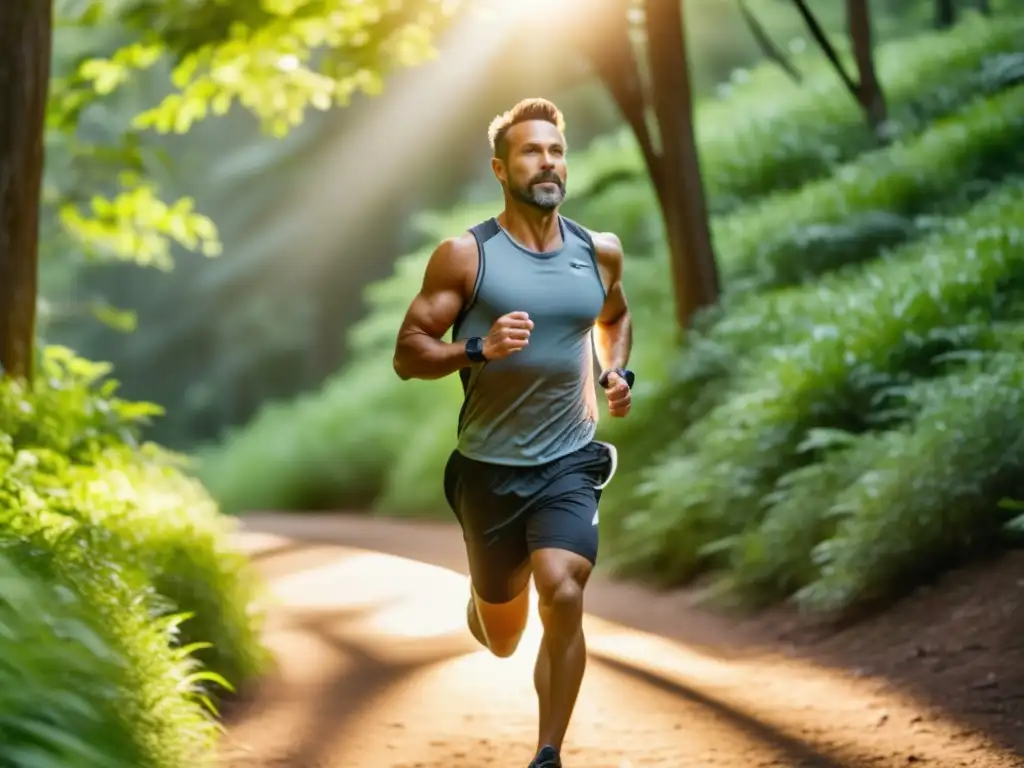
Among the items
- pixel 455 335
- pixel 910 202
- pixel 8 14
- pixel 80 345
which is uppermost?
pixel 8 14

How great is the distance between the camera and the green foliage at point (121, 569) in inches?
149

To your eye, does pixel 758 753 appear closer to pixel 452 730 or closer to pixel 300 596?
pixel 452 730

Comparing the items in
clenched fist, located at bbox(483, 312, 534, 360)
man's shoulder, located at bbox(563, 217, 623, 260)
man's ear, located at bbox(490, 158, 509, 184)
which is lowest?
man's shoulder, located at bbox(563, 217, 623, 260)

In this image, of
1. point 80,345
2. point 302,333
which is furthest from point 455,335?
point 80,345

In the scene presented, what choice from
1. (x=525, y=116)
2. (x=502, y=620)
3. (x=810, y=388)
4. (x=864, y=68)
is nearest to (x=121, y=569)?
(x=502, y=620)

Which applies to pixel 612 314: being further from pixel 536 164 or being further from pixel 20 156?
pixel 20 156

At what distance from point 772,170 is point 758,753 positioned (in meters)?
13.6

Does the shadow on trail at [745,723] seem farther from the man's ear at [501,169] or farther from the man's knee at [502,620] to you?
the man's ear at [501,169]

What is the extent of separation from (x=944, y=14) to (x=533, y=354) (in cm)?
1932

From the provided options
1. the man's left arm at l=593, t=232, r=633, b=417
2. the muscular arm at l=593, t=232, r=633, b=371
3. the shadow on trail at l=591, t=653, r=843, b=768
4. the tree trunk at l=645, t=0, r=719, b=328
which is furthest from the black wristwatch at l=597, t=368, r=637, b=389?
the tree trunk at l=645, t=0, r=719, b=328

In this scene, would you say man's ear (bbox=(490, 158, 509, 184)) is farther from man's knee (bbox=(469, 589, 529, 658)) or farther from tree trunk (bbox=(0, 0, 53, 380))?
Answer: tree trunk (bbox=(0, 0, 53, 380))

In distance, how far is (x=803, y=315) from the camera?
12.1 metres

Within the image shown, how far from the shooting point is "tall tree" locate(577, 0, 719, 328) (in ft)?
42.2

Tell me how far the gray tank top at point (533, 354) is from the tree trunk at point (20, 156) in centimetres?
430
